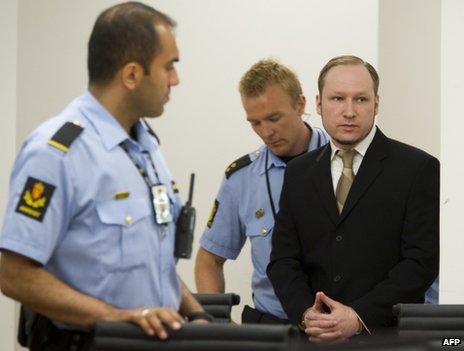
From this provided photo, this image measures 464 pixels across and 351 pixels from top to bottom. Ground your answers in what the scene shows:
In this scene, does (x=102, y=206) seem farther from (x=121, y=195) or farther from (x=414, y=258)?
(x=414, y=258)

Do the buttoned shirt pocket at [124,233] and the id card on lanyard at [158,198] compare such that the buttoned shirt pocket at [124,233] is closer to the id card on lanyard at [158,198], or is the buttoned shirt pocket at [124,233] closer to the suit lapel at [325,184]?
the id card on lanyard at [158,198]

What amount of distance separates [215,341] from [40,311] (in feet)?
1.46

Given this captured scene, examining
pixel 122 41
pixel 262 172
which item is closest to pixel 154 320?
pixel 122 41

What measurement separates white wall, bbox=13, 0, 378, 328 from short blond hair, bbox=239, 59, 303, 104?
59 cm

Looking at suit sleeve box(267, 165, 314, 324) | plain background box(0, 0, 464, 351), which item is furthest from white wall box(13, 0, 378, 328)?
suit sleeve box(267, 165, 314, 324)

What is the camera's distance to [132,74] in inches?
89.6

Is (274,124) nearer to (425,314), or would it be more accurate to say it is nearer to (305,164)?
(305,164)

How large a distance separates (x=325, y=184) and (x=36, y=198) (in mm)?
1402

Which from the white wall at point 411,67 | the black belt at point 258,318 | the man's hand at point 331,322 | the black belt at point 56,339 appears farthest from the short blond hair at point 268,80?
the black belt at point 56,339

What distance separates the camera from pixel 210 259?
12.8 feet

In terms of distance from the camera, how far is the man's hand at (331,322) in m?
3.07

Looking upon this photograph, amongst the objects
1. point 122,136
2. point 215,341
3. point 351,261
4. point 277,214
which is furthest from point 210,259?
point 215,341

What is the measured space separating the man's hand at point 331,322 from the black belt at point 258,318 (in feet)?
1.21

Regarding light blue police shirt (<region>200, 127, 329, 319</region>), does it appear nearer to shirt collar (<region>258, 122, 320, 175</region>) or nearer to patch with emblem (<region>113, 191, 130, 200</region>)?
shirt collar (<region>258, 122, 320, 175</region>)
